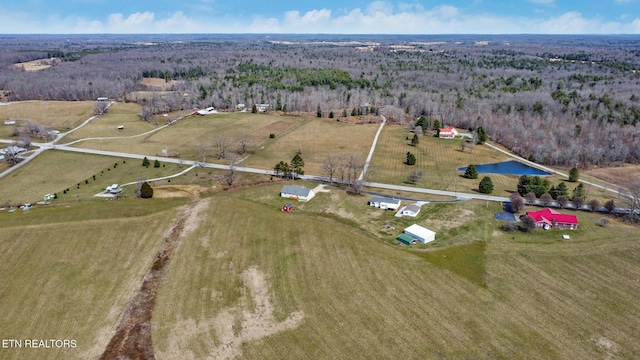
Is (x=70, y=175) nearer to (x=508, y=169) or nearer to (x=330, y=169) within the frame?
(x=330, y=169)

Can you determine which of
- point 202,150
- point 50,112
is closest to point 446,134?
point 202,150

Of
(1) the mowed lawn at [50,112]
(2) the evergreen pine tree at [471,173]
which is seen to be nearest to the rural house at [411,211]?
(2) the evergreen pine tree at [471,173]

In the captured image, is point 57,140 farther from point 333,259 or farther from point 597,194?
point 597,194

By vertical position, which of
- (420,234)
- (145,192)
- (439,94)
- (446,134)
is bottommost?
(420,234)

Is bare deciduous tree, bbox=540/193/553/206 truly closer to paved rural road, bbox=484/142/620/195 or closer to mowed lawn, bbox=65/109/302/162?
paved rural road, bbox=484/142/620/195

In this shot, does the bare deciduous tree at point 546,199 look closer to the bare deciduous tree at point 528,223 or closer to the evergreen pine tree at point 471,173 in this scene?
the bare deciduous tree at point 528,223
